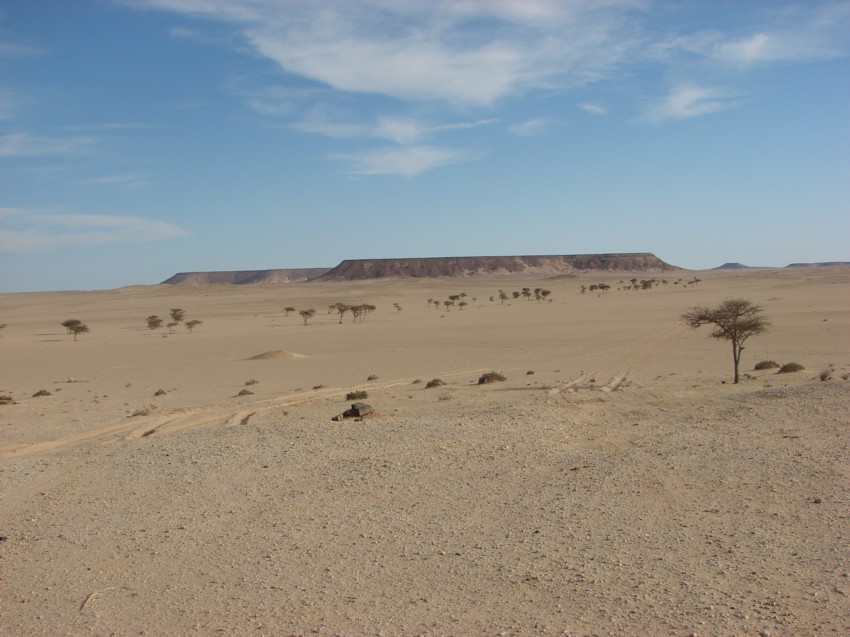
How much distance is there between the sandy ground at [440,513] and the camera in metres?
6.94

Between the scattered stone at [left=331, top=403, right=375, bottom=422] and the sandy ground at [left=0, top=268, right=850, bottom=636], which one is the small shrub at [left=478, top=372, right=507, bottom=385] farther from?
the scattered stone at [left=331, top=403, right=375, bottom=422]

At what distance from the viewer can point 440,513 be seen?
9.62 metres

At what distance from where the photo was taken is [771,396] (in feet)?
55.5

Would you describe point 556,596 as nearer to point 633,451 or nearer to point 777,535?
point 777,535

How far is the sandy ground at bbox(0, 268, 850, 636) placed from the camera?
6.94 metres

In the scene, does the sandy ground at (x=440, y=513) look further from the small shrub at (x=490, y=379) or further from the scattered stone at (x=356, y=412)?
the small shrub at (x=490, y=379)

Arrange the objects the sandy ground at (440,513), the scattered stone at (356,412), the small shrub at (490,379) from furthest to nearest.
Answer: the small shrub at (490,379)
the scattered stone at (356,412)
the sandy ground at (440,513)

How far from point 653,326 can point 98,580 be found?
5019 centimetres

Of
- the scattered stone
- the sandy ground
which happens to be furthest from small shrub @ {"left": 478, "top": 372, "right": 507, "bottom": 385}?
the scattered stone

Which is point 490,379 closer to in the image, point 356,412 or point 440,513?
point 356,412

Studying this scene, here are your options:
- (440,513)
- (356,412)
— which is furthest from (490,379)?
(440,513)

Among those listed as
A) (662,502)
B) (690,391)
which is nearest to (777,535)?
(662,502)

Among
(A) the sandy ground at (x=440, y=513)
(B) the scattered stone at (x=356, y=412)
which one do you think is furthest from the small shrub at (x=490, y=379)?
(B) the scattered stone at (x=356, y=412)

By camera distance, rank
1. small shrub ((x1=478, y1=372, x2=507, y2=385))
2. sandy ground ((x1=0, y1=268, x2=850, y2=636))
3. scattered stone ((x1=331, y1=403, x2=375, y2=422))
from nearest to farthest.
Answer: sandy ground ((x1=0, y1=268, x2=850, y2=636)) < scattered stone ((x1=331, y1=403, x2=375, y2=422)) < small shrub ((x1=478, y1=372, x2=507, y2=385))
